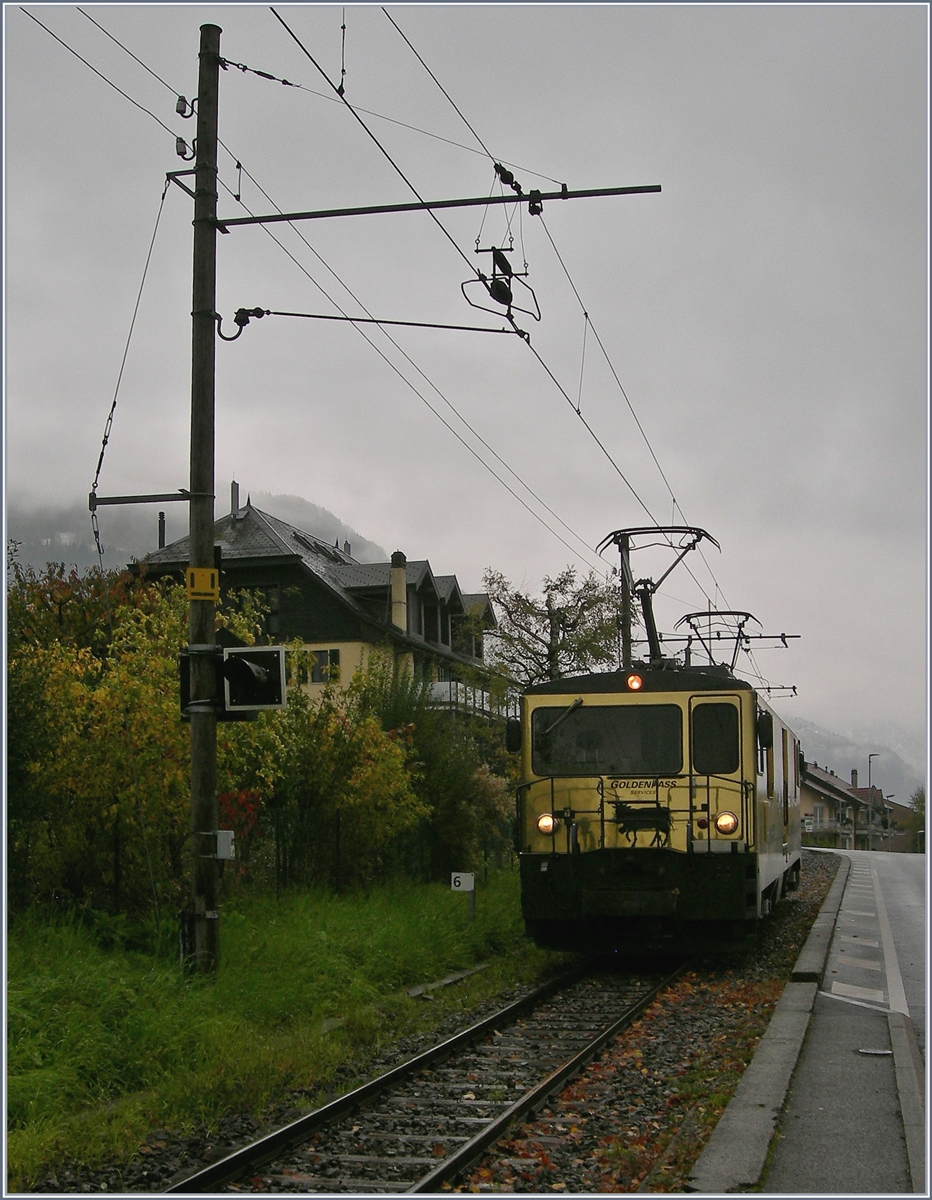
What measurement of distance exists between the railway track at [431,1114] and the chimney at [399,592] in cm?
2988

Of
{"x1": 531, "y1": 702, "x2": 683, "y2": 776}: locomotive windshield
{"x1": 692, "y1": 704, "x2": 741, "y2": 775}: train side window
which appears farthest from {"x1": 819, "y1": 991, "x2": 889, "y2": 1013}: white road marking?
{"x1": 531, "y1": 702, "x2": 683, "y2": 776}: locomotive windshield

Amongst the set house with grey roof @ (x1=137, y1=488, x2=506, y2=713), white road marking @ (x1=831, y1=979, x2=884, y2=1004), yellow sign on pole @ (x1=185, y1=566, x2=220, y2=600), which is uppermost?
house with grey roof @ (x1=137, y1=488, x2=506, y2=713)

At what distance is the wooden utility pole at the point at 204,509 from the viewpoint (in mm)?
10367

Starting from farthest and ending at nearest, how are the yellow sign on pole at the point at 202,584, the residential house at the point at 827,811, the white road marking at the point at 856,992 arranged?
1. the residential house at the point at 827,811
2. the white road marking at the point at 856,992
3. the yellow sign on pole at the point at 202,584

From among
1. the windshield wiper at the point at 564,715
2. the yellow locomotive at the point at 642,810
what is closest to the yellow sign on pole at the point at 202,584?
the yellow locomotive at the point at 642,810

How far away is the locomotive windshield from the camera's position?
14727 mm

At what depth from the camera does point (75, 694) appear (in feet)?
41.5

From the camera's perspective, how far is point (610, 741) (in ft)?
48.9

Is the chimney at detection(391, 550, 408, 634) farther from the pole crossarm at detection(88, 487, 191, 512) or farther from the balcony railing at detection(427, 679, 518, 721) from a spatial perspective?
the pole crossarm at detection(88, 487, 191, 512)

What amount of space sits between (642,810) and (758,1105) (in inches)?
259

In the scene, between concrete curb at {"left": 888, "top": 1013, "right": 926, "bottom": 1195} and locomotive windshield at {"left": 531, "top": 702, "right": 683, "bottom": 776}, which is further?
locomotive windshield at {"left": 531, "top": 702, "right": 683, "bottom": 776}

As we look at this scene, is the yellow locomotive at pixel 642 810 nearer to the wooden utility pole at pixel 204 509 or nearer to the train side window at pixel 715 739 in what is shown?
the train side window at pixel 715 739

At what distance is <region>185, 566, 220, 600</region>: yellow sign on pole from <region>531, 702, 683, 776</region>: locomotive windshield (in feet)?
18.6

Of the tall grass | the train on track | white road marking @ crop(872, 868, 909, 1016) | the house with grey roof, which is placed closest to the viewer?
the tall grass
